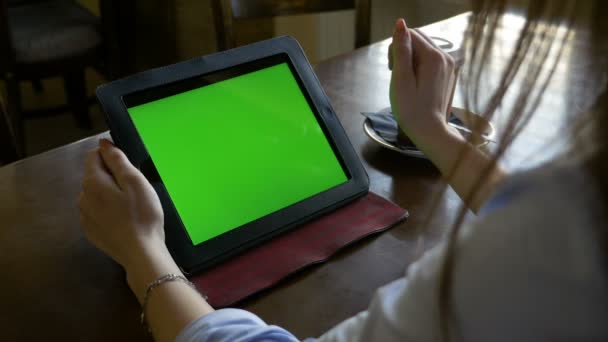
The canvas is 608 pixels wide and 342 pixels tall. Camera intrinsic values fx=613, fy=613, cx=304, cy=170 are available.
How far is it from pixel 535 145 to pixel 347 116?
1.03 ft

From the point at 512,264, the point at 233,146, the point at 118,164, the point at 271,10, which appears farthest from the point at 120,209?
the point at 271,10

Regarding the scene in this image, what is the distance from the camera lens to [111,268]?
0.72 metres

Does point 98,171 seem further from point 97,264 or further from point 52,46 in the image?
point 52,46

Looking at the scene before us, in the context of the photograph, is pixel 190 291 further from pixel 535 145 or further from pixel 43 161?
pixel 535 145

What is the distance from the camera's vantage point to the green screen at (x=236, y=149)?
731 millimetres

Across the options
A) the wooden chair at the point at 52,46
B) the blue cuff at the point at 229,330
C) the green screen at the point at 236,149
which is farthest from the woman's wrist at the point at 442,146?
the wooden chair at the point at 52,46

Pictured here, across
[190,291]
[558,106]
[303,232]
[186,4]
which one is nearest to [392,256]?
[303,232]

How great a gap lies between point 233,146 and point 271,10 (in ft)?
3.30

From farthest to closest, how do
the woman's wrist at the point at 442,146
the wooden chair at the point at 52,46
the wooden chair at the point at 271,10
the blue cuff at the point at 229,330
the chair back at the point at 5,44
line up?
the wooden chair at the point at 52,46
the chair back at the point at 5,44
the wooden chair at the point at 271,10
the woman's wrist at the point at 442,146
the blue cuff at the point at 229,330

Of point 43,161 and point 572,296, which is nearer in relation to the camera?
point 572,296

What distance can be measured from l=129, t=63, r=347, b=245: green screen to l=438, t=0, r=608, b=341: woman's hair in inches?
11.9

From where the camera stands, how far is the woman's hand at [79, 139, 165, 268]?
664mm

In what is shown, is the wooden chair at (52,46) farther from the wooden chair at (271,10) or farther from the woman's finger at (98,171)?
the woman's finger at (98,171)

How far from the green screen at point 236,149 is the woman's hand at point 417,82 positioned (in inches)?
5.0
